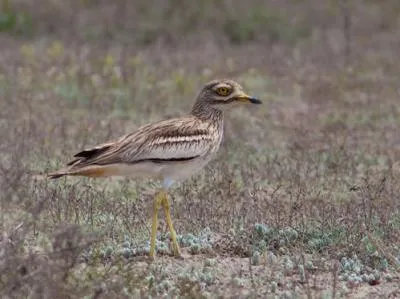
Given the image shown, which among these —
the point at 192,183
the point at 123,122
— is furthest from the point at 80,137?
the point at 192,183

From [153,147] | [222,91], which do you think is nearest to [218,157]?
[222,91]

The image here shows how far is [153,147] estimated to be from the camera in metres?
7.87

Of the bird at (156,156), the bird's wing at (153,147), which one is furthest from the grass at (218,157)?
the bird's wing at (153,147)

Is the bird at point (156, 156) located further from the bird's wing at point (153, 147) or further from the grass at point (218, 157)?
the grass at point (218, 157)

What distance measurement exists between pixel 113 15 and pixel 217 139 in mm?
12035

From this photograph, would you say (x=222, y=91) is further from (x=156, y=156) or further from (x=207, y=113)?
(x=156, y=156)

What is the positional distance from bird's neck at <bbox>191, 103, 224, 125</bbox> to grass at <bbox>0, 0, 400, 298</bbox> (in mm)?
766

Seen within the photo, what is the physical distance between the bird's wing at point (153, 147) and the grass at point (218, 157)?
0.47 meters

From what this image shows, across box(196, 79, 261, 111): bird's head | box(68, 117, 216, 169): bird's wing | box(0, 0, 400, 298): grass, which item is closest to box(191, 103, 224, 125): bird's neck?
box(196, 79, 261, 111): bird's head

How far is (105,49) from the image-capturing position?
1777 cm

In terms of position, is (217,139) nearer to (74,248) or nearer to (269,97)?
(74,248)

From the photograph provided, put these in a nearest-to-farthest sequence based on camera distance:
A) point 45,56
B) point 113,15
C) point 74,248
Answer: point 74,248 < point 45,56 < point 113,15

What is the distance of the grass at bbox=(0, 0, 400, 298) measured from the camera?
7203 mm

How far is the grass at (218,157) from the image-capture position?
720cm
